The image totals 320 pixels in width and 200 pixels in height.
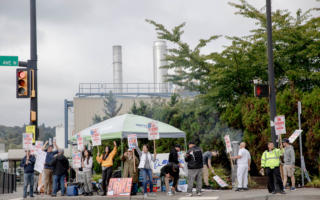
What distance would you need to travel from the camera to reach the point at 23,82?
38.7 ft

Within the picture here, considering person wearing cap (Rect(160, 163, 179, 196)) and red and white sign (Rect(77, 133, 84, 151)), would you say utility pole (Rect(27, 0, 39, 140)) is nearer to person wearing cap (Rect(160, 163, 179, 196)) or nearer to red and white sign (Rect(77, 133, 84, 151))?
red and white sign (Rect(77, 133, 84, 151))

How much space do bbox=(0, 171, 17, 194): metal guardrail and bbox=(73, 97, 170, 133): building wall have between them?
74.2ft

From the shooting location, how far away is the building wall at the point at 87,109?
139 ft

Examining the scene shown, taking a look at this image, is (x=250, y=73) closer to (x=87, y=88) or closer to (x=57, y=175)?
(x=57, y=175)

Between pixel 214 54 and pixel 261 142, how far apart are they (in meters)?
4.93

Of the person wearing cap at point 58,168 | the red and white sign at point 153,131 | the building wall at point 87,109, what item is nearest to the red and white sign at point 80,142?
the person wearing cap at point 58,168

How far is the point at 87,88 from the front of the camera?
43.1 m

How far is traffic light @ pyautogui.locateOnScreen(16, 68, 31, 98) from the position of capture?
38.4 feet

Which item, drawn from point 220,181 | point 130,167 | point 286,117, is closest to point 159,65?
point 286,117

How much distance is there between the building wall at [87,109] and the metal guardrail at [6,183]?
2261cm

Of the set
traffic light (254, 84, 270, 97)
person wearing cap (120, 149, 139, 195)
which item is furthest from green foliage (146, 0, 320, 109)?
person wearing cap (120, 149, 139, 195)

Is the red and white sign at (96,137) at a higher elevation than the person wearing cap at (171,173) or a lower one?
higher

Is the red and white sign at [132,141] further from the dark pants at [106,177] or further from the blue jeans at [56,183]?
the blue jeans at [56,183]

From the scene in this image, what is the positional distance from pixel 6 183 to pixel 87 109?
24745 mm
